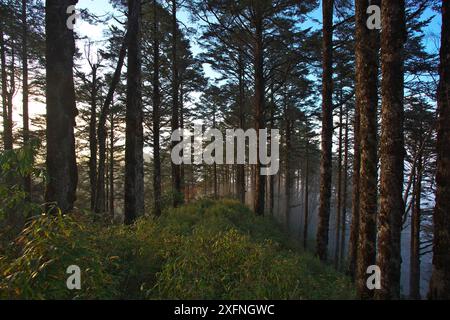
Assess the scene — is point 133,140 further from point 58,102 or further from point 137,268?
point 137,268

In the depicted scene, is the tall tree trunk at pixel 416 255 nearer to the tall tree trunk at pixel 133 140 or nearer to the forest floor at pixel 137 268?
the forest floor at pixel 137 268

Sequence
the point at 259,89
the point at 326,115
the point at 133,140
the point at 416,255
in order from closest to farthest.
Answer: the point at 133,140 → the point at 326,115 → the point at 259,89 → the point at 416,255

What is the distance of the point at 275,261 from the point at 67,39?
5.42 metres

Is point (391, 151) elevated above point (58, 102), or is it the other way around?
point (58, 102)

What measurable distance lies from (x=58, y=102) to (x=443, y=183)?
7.88m

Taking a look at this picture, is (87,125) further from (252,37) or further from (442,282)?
(442,282)

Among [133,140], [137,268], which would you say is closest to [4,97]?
[133,140]

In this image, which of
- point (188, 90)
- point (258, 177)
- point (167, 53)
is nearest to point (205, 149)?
point (188, 90)

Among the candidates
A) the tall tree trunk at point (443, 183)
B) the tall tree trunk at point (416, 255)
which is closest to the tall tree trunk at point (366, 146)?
the tall tree trunk at point (443, 183)

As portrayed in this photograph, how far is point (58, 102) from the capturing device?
15.3 feet

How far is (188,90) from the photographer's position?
21422 mm

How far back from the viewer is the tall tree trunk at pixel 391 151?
177 inches
